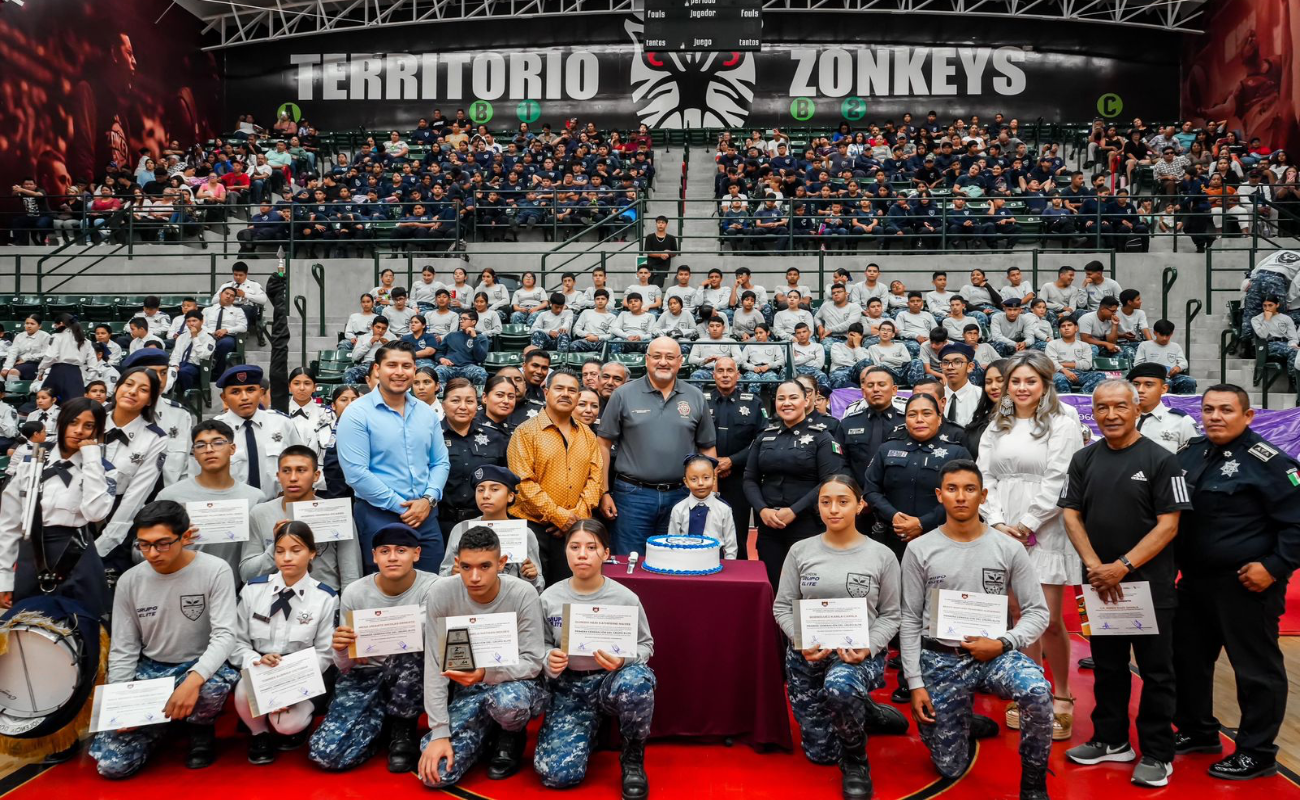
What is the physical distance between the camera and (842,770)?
3.85 metres

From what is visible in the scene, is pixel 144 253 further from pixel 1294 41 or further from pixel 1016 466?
pixel 1294 41

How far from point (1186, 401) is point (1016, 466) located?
520cm

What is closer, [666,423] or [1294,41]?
[666,423]

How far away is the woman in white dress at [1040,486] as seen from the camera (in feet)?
14.1

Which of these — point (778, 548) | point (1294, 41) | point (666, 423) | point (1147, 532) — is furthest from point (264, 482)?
point (1294, 41)

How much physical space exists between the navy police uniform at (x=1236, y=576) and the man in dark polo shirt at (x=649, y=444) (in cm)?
253

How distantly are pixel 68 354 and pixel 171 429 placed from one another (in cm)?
678

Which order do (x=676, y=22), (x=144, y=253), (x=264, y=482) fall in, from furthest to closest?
1. (x=144, y=253)
2. (x=676, y=22)
3. (x=264, y=482)

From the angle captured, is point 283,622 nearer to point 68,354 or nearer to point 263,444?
point 263,444

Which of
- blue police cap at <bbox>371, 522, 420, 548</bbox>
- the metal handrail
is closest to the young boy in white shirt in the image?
blue police cap at <bbox>371, 522, 420, 548</bbox>

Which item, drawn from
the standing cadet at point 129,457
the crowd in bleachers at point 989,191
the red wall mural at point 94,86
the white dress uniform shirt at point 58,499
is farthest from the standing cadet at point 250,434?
the red wall mural at point 94,86

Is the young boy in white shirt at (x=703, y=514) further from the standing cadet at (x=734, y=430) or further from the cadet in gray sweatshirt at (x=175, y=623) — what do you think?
the cadet in gray sweatshirt at (x=175, y=623)

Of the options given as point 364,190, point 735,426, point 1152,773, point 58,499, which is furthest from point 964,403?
point 364,190

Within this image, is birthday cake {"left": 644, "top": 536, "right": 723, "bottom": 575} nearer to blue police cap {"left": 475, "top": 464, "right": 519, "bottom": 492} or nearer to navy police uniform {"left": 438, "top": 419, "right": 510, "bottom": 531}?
blue police cap {"left": 475, "top": 464, "right": 519, "bottom": 492}
